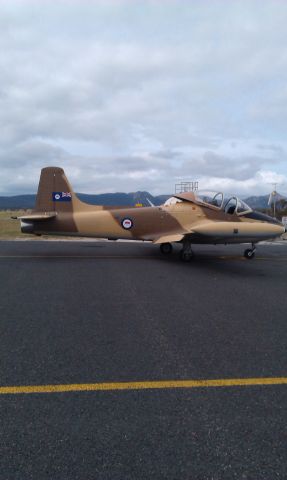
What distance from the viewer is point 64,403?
2.92m

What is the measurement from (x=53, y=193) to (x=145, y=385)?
31.6 ft

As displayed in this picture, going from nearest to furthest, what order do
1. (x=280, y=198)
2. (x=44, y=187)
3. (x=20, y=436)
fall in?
(x=20, y=436) → (x=44, y=187) → (x=280, y=198)

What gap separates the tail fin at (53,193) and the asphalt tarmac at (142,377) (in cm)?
477

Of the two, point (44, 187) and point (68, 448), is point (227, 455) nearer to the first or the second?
point (68, 448)

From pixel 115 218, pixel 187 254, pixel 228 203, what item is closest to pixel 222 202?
pixel 228 203

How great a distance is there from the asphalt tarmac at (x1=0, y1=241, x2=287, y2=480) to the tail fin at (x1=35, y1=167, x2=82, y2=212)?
4.77 metres

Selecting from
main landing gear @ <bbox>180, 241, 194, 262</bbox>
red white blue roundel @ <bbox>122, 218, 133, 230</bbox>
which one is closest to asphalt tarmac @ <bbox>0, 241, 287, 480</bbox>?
main landing gear @ <bbox>180, 241, 194, 262</bbox>

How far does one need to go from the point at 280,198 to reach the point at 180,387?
82459 mm

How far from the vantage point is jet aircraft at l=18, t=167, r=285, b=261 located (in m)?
11.4

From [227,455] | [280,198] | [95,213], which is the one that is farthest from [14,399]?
[280,198]

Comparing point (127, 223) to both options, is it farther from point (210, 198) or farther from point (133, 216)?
point (210, 198)

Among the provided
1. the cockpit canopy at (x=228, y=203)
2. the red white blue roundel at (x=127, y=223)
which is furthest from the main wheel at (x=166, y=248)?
the cockpit canopy at (x=228, y=203)

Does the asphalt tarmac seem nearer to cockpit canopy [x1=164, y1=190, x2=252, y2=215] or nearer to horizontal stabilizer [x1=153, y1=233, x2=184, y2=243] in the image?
horizontal stabilizer [x1=153, y1=233, x2=184, y2=243]

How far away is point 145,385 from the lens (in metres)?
3.22
